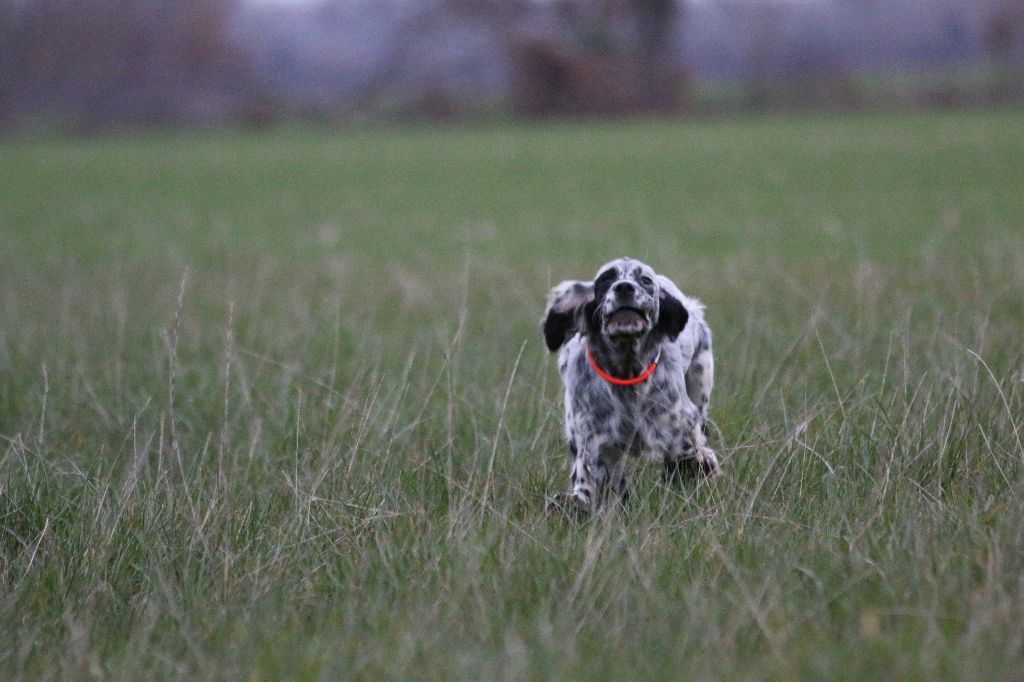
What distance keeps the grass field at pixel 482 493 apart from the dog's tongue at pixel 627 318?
52 cm

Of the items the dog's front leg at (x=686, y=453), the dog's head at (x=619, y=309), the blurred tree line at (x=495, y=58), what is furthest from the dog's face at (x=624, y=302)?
the blurred tree line at (x=495, y=58)

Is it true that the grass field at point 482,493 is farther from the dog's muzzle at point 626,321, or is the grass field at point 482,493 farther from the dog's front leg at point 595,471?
the dog's muzzle at point 626,321

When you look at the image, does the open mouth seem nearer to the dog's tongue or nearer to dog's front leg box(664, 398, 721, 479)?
the dog's tongue

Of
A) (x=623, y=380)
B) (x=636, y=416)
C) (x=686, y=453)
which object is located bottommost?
(x=686, y=453)

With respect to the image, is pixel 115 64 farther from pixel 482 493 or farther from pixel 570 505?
pixel 570 505

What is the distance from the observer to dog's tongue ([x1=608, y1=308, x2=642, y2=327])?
407cm

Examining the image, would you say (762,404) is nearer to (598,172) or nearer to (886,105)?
(598,172)

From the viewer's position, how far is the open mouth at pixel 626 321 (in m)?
4.06

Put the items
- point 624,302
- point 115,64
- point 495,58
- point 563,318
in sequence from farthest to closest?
point 115,64 → point 495,58 → point 563,318 → point 624,302

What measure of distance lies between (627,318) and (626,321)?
0.04 ft

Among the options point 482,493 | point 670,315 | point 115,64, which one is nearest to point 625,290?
point 670,315

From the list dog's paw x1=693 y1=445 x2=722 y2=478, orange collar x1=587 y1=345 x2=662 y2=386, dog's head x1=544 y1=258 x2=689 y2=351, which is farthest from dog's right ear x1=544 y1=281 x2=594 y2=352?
dog's paw x1=693 y1=445 x2=722 y2=478

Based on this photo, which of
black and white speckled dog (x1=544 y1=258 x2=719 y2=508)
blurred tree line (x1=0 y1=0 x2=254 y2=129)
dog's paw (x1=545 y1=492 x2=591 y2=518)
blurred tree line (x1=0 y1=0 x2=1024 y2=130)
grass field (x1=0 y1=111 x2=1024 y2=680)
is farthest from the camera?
blurred tree line (x1=0 y1=0 x2=254 y2=129)

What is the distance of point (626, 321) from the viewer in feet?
13.4
